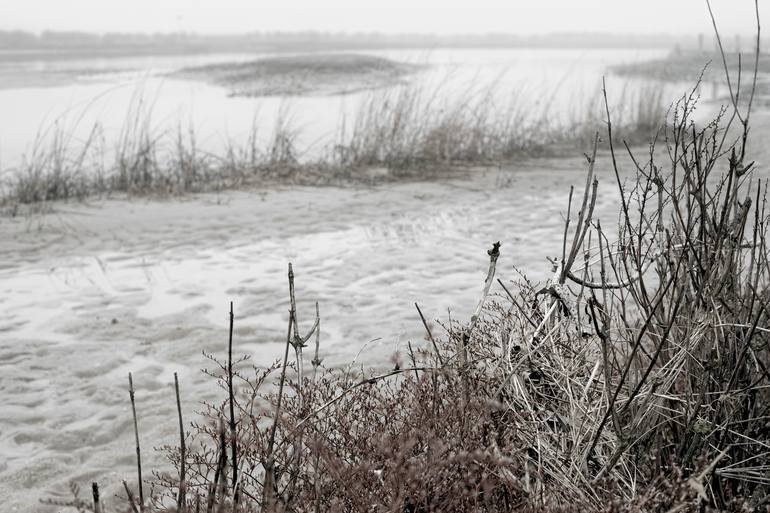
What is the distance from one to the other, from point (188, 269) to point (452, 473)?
221 inches

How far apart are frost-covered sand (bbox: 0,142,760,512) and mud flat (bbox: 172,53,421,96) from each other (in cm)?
1685

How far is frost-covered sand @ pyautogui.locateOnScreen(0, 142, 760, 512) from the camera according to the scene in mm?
4387

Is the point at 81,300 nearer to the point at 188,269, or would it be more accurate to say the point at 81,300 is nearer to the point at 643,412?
the point at 188,269

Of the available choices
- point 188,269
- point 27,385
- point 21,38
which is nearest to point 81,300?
point 188,269

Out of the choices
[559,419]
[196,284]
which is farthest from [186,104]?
[559,419]

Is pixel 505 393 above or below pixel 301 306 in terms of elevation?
above

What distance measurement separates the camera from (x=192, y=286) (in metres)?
6.80

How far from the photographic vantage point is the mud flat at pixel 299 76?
27281 mm

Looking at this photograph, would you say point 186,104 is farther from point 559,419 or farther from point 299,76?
point 559,419

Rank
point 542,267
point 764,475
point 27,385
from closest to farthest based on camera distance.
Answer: point 764,475
point 27,385
point 542,267

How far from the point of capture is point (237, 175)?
11289 millimetres

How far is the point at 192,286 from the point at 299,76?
2491 cm

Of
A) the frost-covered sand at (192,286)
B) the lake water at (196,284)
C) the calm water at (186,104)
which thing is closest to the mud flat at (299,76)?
the calm water at (186,104)

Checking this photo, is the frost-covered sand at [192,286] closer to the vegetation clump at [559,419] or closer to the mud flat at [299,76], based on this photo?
the vegetation clump at [559,419]
